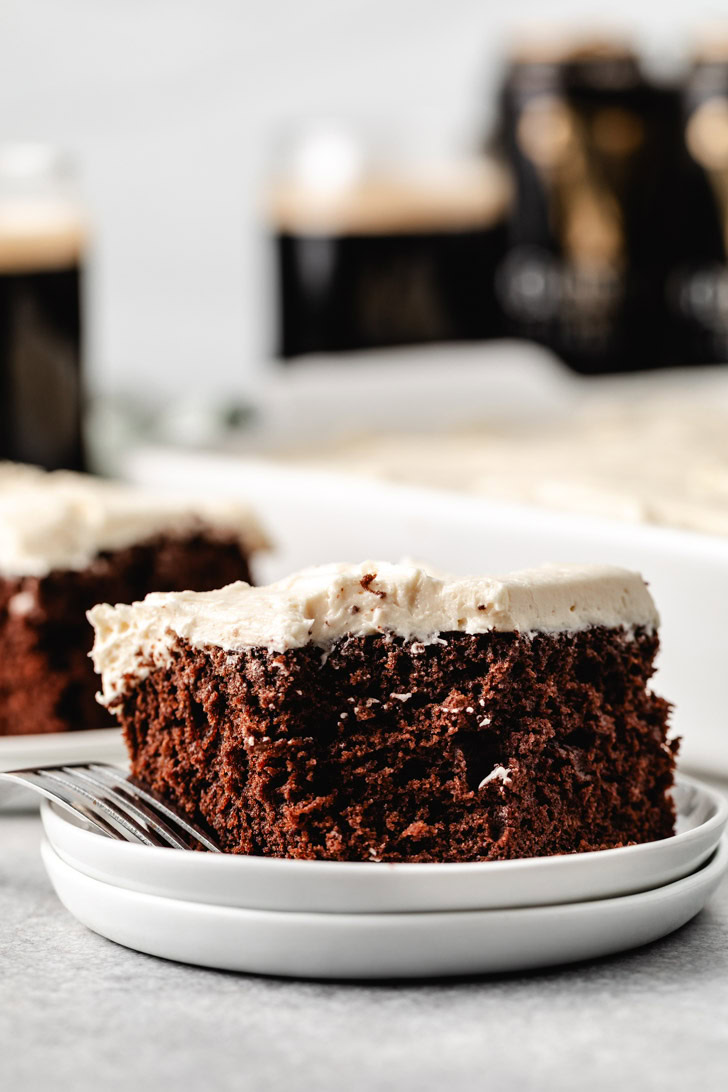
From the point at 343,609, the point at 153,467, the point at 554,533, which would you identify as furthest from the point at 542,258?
the point at 343,609

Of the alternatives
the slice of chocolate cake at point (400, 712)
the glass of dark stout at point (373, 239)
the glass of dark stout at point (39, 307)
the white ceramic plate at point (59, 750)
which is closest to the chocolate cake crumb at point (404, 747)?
the slice of chocolate cake at point (400, 712)

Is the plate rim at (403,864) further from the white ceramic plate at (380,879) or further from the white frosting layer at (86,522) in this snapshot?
the white frosting layer at (86,522)

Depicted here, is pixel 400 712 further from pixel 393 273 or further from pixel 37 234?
pixel 393 273

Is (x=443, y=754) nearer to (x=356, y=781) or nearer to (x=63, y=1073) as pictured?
(x=356, y=781)

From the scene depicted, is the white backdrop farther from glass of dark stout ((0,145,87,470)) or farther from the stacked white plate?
the stacked white plate

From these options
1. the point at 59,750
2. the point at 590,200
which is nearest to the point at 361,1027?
the point at 59,750

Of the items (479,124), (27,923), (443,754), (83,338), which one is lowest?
(27,923)

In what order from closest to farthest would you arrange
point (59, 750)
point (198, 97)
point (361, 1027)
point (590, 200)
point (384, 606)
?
1. point (361, 1027)
2. point (384, 606)
3. point (59, 750)
4. point (590, 200)
5. point (198, 97)
